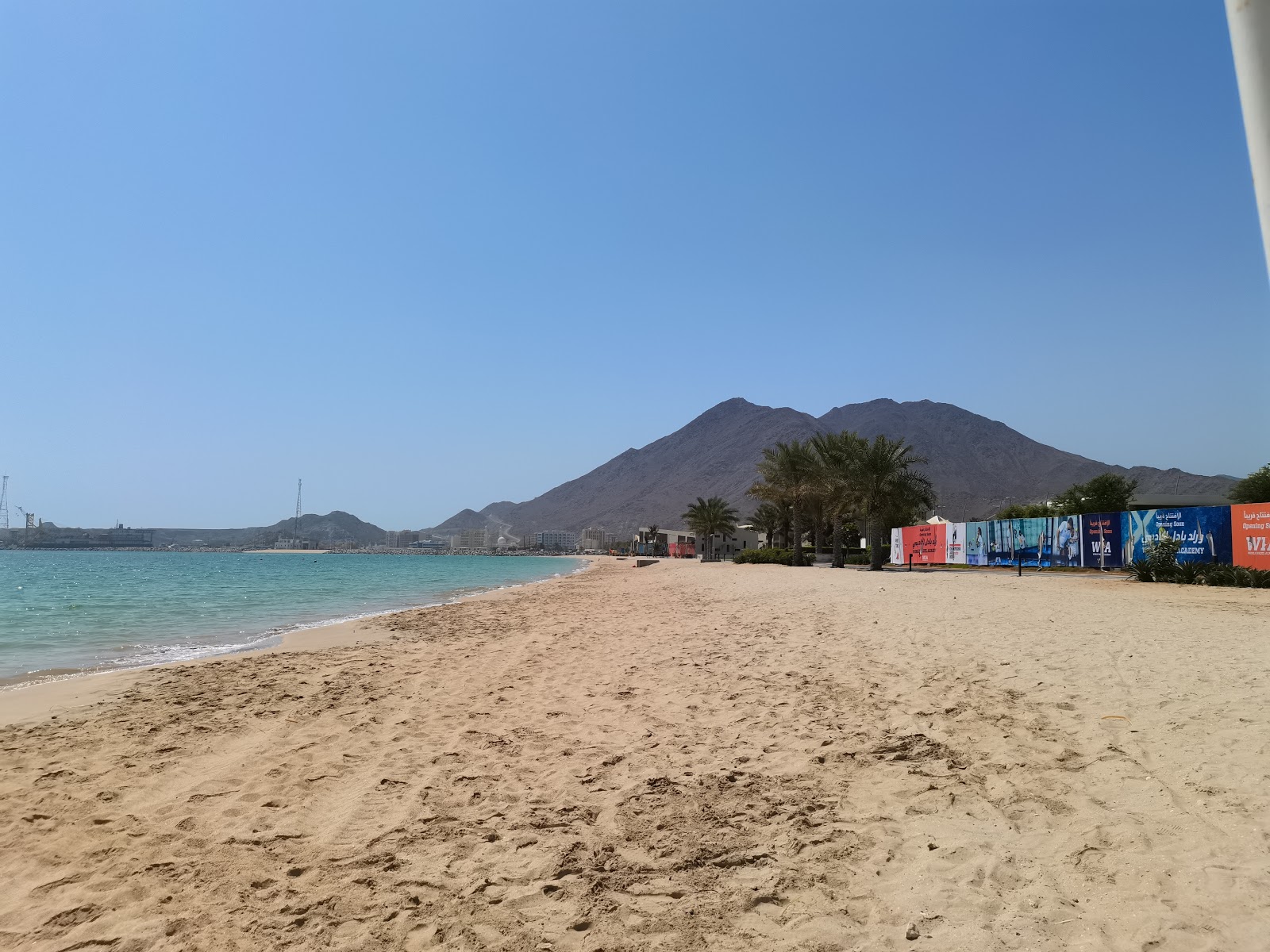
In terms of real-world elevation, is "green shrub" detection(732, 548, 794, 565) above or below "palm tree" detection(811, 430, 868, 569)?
below

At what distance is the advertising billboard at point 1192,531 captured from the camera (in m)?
21.0

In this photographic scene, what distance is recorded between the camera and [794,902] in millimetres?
3396

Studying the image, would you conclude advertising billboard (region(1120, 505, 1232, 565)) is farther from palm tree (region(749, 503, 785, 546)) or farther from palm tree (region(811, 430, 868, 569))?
palm tree (region(749, 503, 785, 546))

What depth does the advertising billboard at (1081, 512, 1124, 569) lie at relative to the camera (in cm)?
2544

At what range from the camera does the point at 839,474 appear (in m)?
39.7

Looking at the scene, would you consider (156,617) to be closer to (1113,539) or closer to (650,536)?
(1113,539)

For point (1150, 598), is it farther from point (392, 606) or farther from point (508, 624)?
point (392, 606)

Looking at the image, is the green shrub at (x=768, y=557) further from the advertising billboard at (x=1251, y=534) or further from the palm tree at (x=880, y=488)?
the advertising billboard at (x=1251, y=534)

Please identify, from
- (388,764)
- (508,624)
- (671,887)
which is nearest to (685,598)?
(508,624)

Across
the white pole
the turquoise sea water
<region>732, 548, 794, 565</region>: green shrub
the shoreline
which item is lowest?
the turquoise sea water

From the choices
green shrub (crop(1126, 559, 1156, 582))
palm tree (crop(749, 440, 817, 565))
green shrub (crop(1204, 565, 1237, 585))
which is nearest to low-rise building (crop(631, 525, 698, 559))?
palm tree (crop(749, 440, 817, 565))

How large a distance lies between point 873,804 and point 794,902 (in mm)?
1246

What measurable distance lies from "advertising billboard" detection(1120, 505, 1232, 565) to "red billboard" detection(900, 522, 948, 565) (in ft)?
46.1

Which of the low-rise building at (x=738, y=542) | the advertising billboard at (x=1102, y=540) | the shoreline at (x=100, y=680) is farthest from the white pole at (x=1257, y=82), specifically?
the low-rise building at (x=738, y=542)
